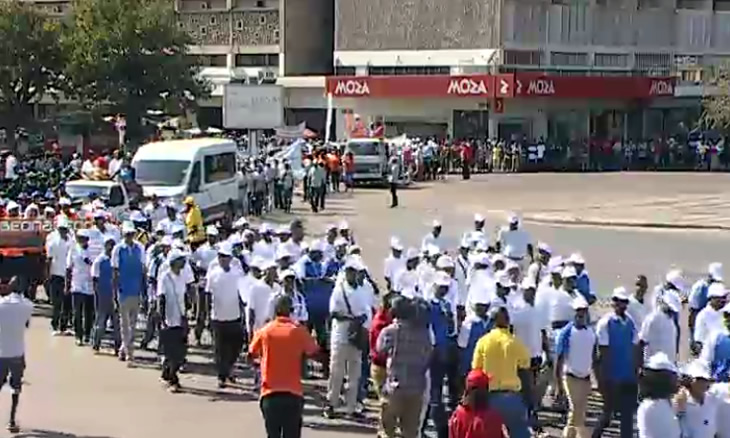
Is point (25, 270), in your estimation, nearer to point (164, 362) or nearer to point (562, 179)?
point (164, 362)

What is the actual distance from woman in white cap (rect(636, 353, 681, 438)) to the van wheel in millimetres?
21540

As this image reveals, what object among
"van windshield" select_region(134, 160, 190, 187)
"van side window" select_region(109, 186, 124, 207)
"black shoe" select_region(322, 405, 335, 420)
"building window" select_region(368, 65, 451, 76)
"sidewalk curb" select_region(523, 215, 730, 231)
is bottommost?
"black shoe" select_region(322, 405, 335, 420)

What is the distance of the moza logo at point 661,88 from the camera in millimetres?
63781

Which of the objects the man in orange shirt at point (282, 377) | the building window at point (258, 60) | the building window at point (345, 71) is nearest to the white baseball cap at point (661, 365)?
the man in orange shirt at point (282, 377)

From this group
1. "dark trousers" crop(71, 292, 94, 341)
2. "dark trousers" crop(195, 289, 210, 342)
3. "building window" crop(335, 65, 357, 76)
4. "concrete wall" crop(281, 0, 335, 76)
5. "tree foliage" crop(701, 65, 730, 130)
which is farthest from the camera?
"concrete wall" crop(281, 0, 335, 76)

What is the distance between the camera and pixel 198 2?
7856cm

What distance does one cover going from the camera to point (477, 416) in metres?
8.94

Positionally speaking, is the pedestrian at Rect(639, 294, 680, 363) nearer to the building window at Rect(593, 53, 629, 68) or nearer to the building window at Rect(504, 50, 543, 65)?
the building window at Rect(504, 50, 543, 65)

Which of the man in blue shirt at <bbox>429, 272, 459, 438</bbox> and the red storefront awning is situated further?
the red storefront awning

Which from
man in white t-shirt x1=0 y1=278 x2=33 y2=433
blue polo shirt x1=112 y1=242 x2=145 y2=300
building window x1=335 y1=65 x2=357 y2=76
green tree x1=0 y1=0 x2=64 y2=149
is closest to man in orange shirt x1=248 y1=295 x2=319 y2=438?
man in white t-shirt x1=0 y1=278 x2=33 y2=433

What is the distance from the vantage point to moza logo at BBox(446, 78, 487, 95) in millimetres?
57938

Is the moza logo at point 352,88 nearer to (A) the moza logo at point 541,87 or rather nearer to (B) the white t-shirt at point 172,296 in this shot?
(A) the moza logo at point 541,87

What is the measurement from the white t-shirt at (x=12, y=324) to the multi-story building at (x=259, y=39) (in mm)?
59665

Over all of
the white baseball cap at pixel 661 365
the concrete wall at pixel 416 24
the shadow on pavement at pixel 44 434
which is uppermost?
the concrete wall at pixel 416 24
